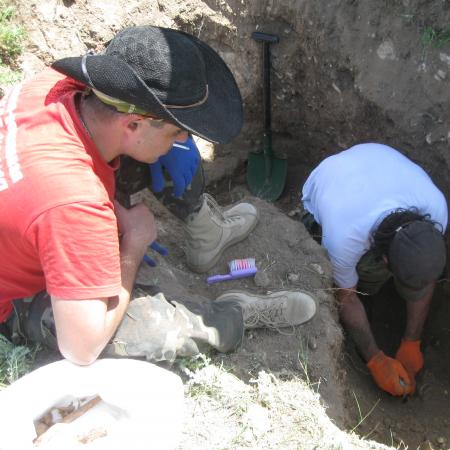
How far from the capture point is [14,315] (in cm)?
216

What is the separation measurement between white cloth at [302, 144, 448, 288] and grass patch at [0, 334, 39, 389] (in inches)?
62.2

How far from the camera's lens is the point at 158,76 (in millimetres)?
1610

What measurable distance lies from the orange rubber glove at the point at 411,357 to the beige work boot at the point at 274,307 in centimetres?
91

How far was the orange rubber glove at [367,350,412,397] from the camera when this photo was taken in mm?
3084

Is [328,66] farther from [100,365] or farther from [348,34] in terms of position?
[100,365]

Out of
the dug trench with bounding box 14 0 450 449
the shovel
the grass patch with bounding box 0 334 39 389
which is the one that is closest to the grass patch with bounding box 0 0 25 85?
the dug trench with bounding box 14 0 450 449

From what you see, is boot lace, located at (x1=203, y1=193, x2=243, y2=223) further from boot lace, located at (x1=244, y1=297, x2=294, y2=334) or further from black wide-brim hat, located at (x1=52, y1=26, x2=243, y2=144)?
black wide-brim hat, located at (x1=52, y1=26, x2=243, y2=144)

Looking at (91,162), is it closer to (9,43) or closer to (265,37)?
(9,43)

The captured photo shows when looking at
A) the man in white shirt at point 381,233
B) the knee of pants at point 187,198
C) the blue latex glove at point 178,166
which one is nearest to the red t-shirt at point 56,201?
the blue latex glove at point 178,166

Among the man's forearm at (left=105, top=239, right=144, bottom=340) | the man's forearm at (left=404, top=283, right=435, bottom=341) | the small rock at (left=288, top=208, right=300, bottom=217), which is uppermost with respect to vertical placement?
the man's forearm at (left=105, top=239, right=144, bottom=340)

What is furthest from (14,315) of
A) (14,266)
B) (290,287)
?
(290,287)

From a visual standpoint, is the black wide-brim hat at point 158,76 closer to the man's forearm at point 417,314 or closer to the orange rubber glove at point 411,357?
the man's forearm at point 417,314

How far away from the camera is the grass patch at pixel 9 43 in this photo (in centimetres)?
310

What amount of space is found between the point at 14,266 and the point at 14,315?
0.37 m
